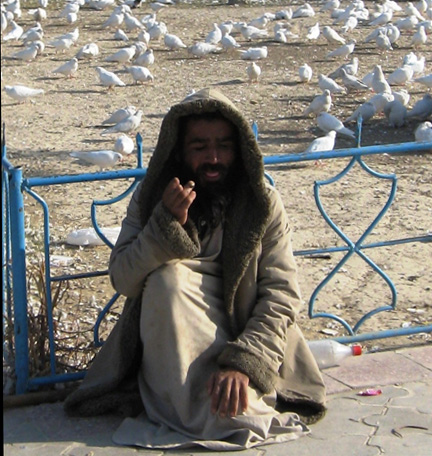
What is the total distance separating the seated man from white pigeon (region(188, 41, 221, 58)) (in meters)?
11.2

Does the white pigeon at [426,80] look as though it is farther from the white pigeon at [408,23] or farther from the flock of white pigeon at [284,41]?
the white pigeon at [408,23]

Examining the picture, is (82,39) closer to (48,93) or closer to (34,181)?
(48,93)

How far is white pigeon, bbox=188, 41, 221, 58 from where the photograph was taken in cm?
1461

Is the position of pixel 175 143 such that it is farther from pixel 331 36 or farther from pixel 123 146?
pixel 331 36

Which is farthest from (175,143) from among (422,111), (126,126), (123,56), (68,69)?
(123,56)

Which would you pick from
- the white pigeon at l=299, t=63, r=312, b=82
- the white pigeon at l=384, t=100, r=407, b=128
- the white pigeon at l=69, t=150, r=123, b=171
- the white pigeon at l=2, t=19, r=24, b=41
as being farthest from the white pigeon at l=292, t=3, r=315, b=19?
the white pigeon at l=69, t=150, r=123, b=171

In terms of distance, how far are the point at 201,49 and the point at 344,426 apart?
37.7ft

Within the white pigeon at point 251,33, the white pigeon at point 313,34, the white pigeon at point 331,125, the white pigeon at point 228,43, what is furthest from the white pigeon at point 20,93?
the white pigeon at point 313,34

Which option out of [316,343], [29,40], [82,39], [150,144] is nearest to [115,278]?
[316,343]

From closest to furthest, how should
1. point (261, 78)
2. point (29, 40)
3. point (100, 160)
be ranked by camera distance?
1. point (100, 160)
2. point (261, 78)
3. point (29, 40)

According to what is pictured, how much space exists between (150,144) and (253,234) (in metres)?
6.05

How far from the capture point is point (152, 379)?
3.57 metres

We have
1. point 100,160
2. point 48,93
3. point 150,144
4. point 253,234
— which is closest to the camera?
point 253,234

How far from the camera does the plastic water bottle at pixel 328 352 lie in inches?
165
